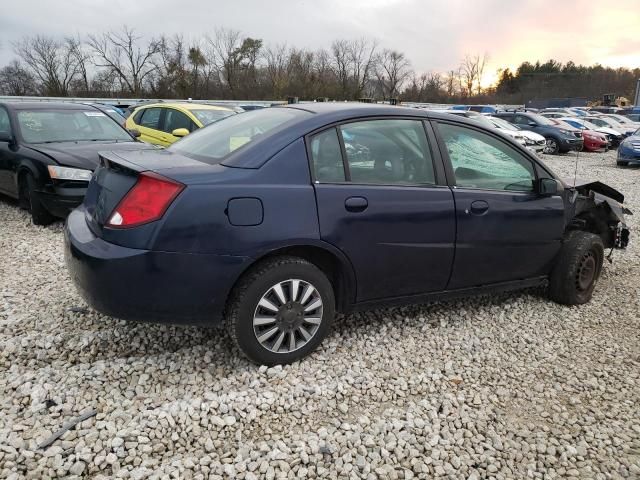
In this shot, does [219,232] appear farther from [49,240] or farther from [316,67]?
[316,67]

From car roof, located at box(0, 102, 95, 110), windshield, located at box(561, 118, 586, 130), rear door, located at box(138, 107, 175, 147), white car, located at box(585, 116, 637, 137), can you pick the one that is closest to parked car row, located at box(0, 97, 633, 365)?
car roof, located at box(0, 102, 95, 110)

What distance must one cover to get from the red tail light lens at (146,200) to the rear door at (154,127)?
715 cm

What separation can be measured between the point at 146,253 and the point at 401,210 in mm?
1566

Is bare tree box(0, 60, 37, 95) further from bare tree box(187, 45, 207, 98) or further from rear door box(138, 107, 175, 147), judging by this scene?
rear door box(138, 107, 175, 147)

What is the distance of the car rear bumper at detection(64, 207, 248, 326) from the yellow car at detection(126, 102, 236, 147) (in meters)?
6.82

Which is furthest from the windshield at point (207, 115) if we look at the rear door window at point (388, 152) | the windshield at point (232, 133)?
the rear door window at point (388, 152)

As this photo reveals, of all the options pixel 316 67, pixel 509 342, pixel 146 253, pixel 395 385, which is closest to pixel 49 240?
pixel 146 253

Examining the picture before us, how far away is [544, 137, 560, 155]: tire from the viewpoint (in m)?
19.2

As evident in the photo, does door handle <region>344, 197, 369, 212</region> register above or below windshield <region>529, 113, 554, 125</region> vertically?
below

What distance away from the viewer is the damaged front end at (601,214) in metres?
4.41

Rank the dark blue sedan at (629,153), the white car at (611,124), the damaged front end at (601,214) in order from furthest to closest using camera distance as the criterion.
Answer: the white car at (611,124), the dark blue sedan at (629,153), the damaged front end at (601,214)

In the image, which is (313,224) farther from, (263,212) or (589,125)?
(589,125)

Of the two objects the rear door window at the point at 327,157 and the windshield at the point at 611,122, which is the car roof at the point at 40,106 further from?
the windshield at the point at 611,122

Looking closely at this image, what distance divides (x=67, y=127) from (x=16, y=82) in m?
40.1
